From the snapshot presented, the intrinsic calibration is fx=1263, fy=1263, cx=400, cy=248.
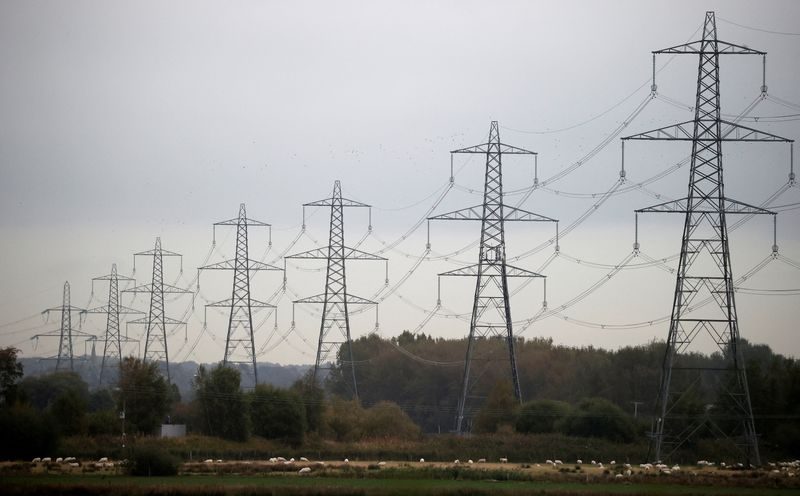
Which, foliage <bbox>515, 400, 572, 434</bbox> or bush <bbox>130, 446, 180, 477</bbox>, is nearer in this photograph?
bush <bbox>130, 446, 180, 477</bbox>

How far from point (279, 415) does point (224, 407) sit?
13.5 feet

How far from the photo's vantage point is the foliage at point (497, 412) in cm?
9181

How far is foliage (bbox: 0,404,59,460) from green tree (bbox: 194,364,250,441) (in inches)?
704

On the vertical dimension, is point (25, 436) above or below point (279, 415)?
below

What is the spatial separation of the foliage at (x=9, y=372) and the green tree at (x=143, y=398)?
10821mm

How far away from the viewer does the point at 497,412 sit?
92250mm

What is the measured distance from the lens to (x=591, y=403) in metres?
94.3

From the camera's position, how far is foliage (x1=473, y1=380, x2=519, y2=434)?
91.8 m

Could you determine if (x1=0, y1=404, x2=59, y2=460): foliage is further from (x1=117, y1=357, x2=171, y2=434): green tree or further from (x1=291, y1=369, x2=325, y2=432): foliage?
(x1=291, y1=369, x2=325, y2=432): foliage

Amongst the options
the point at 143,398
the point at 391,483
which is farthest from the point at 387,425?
the point at 391,483

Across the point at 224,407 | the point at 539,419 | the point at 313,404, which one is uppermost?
the point at 313,404

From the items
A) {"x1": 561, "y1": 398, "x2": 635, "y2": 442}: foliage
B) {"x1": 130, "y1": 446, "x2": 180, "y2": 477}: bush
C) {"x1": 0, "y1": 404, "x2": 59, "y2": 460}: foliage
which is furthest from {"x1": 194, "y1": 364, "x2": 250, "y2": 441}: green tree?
{"x1": 130, "y1": 446, "x2": 180, "y2": 477}: bush

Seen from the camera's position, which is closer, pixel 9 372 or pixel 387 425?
pixel 387 425

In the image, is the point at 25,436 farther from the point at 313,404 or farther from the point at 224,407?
the point at 313,404
